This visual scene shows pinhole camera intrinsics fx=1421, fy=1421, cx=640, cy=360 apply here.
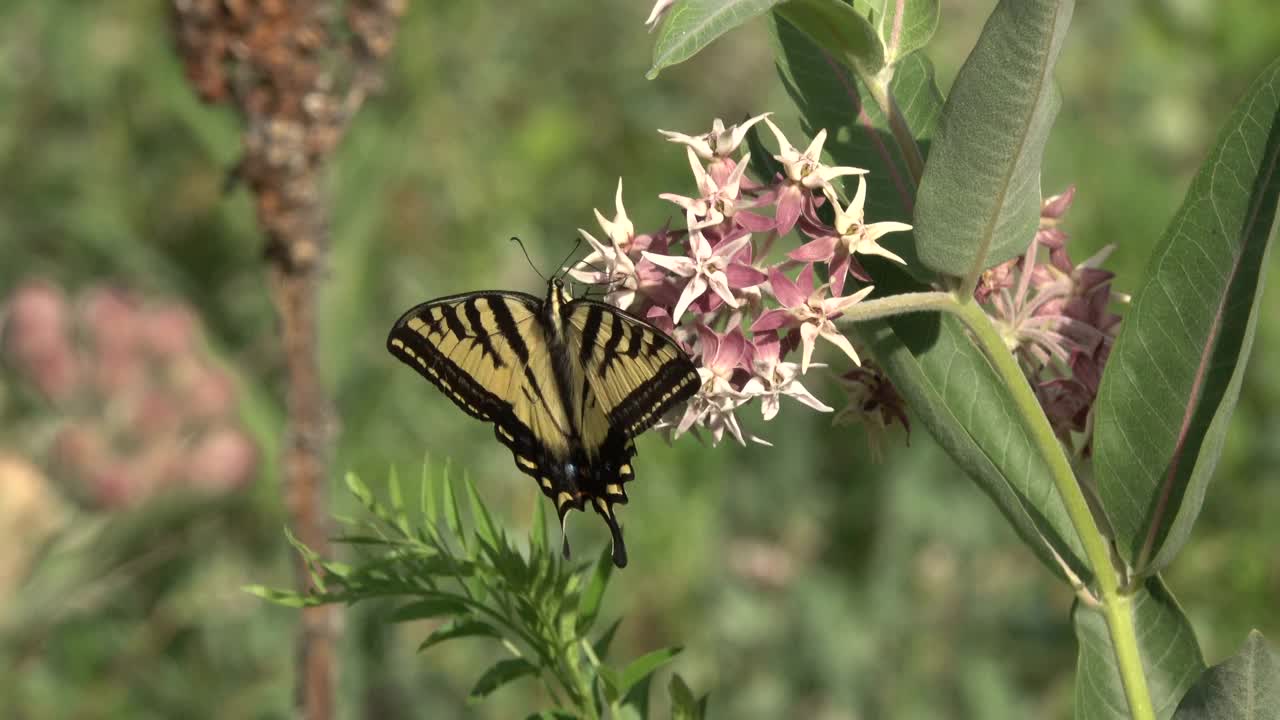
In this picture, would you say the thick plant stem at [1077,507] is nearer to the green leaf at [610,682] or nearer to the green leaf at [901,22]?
the green leaf at [901,22]

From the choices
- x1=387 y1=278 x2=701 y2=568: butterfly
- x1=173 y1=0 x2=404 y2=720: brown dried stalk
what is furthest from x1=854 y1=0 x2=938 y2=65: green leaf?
x1=173 y1=0 x2=404 y2=720: brown dried stalk

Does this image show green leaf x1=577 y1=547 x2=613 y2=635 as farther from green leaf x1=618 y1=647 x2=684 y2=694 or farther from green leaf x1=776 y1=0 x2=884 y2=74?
green leaf x1=776 y1=0 x2=884 y2=74

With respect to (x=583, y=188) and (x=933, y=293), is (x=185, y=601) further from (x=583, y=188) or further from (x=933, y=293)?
(x=933, y=293)

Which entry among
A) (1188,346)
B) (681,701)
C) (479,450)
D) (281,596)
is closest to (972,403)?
(1188,346)

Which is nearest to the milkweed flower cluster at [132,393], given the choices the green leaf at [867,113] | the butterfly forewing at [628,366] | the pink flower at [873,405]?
the butterfly forewing at [628,366]

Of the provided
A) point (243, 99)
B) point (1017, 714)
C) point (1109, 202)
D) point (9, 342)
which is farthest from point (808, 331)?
point (1109, 202)

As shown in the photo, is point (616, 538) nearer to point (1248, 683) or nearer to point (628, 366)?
point (628, 366)
